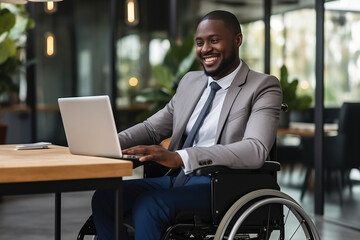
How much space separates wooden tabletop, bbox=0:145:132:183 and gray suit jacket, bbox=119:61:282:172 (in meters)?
0.44

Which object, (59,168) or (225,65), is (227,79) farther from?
(59,168)

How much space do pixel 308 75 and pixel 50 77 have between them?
3.94 metres

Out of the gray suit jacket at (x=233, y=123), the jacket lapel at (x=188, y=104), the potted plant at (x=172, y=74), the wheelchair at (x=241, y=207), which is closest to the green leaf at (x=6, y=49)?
the potted plant at (x=172, y=74)

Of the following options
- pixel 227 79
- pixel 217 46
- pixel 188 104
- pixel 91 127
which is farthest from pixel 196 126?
pixel 91 127

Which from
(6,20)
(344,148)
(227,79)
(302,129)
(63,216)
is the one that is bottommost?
(63,216)

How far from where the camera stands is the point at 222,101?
344cm

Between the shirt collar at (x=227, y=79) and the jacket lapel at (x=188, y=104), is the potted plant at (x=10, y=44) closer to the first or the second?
the jacket lapel at (x=188, y=104)

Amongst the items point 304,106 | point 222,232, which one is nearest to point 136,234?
point 222,232

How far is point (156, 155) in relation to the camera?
2.86m

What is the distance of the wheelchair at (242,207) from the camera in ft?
9.77

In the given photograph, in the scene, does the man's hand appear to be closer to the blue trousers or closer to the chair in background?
the blue trousers

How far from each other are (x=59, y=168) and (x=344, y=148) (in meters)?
3.99

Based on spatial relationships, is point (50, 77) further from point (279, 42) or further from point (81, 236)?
point (81, 236)

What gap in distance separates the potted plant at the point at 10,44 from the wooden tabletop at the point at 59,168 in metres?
4.83
